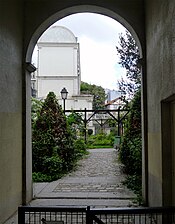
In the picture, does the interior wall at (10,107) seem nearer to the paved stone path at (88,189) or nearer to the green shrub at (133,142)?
the paved stone path at (88,189)

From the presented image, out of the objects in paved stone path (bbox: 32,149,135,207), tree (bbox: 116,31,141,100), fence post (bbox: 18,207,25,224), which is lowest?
paved stone path (bbox: 32,149,135,207)

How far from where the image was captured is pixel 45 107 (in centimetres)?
1093

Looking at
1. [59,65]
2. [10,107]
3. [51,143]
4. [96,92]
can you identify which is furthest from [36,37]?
[96,92]

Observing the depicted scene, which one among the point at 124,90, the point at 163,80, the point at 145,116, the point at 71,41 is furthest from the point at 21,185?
the point at 71,41

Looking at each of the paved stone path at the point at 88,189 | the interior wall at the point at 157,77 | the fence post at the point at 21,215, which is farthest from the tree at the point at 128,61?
the fence post at the point at 21,215

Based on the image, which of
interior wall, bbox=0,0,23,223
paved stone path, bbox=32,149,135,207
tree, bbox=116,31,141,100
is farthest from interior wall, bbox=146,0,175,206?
tree, bbox=116,31,141,100

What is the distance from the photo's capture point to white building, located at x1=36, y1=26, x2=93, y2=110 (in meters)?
24.6

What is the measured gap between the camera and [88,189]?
7.76 metres

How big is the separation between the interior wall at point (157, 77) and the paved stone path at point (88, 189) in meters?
1.13

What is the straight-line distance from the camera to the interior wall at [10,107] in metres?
5.06

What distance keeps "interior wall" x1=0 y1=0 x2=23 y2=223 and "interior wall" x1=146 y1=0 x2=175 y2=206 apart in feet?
7.86

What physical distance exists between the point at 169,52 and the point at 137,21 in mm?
2775

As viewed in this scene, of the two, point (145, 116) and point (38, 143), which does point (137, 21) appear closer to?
point (145, 116)

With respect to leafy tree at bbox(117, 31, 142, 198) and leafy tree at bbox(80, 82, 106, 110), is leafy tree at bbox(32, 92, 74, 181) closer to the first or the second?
leafy tree at bbox(117, 31, 142, 198)
